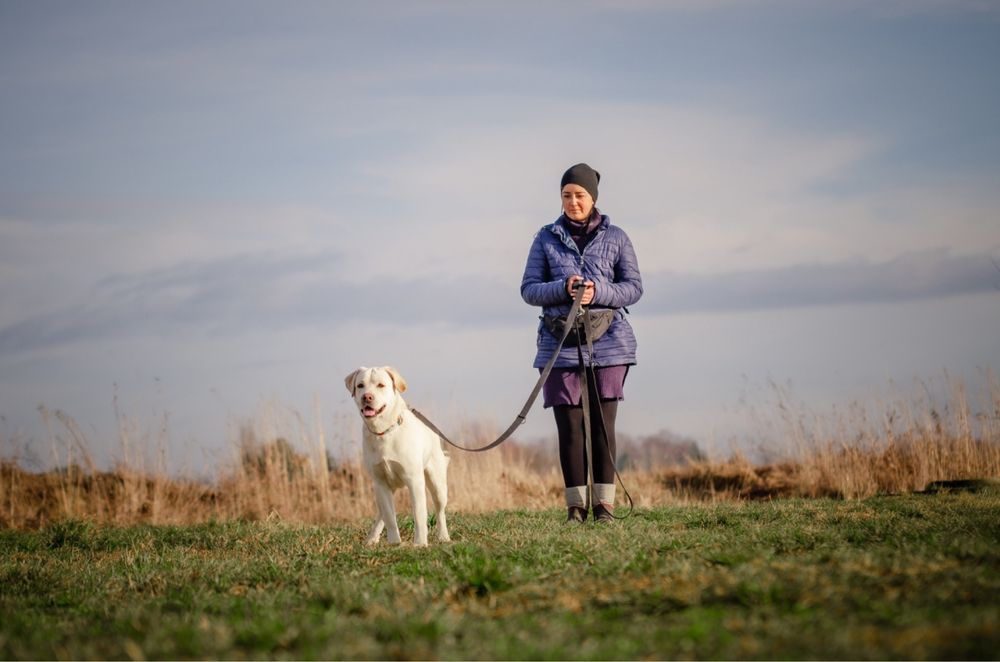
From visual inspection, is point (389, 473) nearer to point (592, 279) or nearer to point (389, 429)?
point (389, 429)

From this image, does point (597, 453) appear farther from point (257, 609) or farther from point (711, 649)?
point (711, 649)

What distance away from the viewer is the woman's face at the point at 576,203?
779cm

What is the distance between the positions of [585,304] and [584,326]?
0.17 m

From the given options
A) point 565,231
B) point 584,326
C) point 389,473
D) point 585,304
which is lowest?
point 389,473

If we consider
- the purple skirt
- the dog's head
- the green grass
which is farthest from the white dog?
the purple skirt

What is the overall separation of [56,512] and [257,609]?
8.77 m

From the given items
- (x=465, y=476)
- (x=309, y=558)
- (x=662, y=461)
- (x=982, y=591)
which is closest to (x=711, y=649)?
(x=982, y=591)

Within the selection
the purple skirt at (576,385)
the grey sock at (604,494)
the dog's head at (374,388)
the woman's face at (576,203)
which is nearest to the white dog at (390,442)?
the dog's head at (374,388)

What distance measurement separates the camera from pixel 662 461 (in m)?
15.0

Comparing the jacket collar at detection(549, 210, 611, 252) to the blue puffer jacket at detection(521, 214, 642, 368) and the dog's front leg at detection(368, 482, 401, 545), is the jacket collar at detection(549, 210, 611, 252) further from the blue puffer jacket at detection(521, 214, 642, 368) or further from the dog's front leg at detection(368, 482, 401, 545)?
the dog's front leg at detection(368, 482, 401, 545)

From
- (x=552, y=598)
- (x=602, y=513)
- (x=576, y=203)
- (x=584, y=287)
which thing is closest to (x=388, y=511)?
(x=602, y=513)

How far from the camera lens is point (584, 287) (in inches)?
293

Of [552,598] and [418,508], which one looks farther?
[418,508]

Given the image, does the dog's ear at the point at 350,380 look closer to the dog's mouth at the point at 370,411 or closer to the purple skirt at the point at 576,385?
the dog's mouth at the point at 370,411
